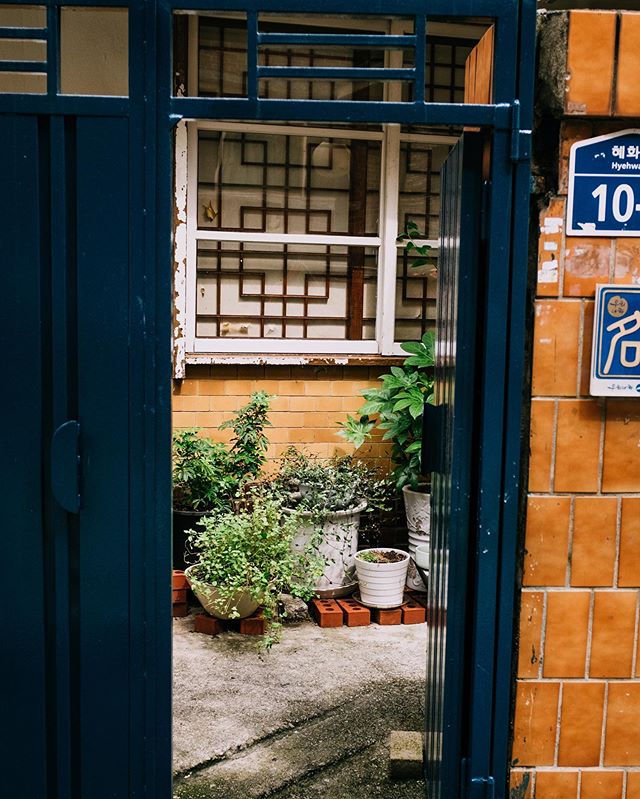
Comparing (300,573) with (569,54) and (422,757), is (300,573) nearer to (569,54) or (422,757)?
(422,757)

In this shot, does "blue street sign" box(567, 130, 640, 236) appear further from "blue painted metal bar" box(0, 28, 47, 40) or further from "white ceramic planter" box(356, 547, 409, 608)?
"white ceramic planter" box(356, 547, 409, 608)

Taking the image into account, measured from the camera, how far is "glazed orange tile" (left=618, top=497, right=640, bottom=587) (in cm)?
246

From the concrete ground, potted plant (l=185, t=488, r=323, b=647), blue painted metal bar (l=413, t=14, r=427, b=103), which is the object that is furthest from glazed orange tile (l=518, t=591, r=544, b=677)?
potted plant (l=185, t=488, r=323, b=647)

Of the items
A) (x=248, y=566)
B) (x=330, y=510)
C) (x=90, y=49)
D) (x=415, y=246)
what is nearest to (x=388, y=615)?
(x=330, y=510)

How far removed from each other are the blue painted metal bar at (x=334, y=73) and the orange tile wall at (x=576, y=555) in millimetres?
506

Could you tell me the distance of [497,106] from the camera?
7.77 ft

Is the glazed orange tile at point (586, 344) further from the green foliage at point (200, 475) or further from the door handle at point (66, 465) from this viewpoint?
the green foliage at point (200, 475)

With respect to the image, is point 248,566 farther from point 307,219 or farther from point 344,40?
point 344,40

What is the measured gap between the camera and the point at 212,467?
5391 millimetres

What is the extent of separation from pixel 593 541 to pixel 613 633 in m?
0.28

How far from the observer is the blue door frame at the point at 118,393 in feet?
7.75

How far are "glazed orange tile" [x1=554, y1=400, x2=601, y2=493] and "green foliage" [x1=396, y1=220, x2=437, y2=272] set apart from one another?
358 centimetres

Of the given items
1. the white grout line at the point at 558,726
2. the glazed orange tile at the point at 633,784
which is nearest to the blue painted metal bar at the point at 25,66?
the white grout line at the point at 558,726

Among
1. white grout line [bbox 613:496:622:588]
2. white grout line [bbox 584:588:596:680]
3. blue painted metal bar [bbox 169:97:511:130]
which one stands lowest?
white grout line [bbox 584:588:596:680]
